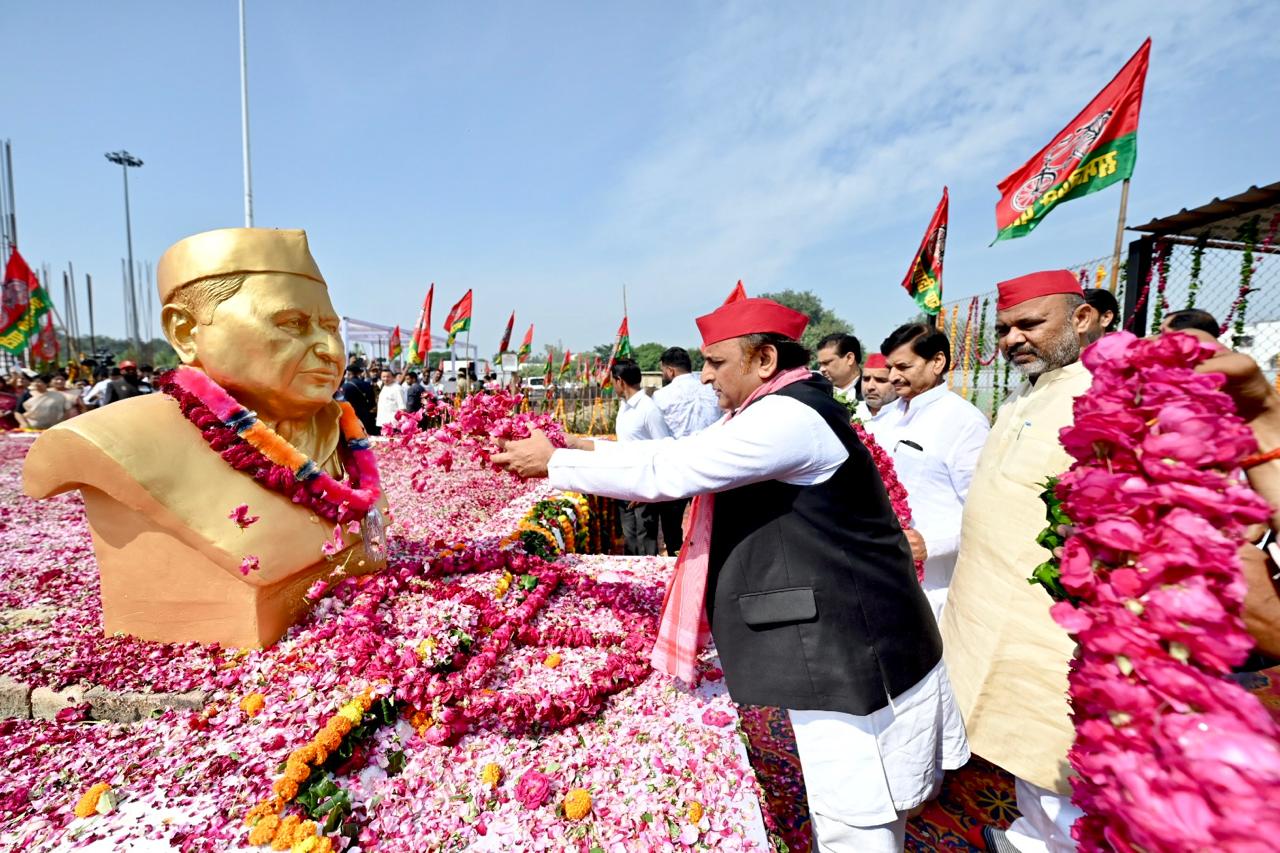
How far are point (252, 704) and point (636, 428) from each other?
175 inches

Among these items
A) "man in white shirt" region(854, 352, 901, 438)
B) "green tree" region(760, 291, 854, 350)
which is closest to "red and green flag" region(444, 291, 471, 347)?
"man in white shirt" region(854, 352, 901, 438)

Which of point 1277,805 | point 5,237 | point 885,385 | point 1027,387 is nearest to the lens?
point 1277,805

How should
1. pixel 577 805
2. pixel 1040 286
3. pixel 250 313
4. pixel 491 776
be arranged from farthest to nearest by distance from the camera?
pixel 1040 286 < pixel 250 313 < pixel 491 776 < pixel 577 805

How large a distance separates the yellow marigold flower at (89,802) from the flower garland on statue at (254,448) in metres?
1.13

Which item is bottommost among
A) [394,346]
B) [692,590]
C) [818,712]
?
[818,712]

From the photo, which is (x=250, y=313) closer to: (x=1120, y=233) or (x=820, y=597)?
(x=820, y=597)

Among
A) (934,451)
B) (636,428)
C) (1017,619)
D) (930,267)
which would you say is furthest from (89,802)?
(930,267)

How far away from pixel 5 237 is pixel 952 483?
44212 millimetres

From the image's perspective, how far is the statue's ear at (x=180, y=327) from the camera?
243 cm

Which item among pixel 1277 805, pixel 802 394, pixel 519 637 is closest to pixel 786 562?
pixel 802 394

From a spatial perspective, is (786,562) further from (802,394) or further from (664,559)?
(664,559)

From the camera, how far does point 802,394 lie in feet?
6.65

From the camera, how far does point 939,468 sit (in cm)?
346

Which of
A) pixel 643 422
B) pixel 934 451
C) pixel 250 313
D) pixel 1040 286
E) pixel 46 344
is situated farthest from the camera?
pixel 46 344
